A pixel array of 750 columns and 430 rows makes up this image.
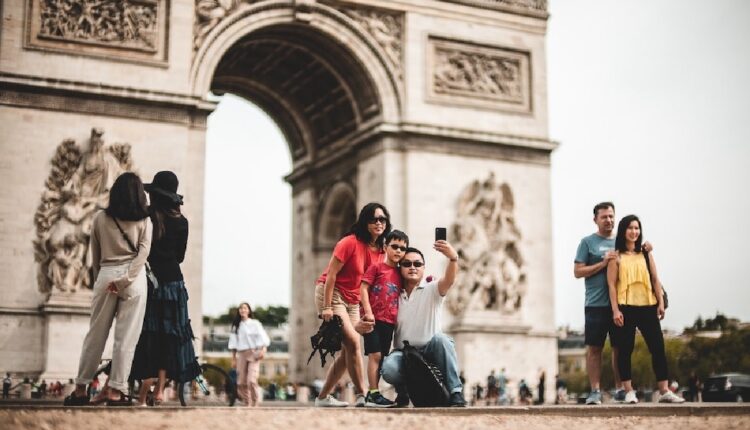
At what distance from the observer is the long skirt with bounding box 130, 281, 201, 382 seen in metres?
10.4

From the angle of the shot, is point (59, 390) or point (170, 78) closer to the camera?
point (59, 390)

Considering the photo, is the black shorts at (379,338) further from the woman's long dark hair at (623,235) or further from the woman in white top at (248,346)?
the woman in white top at (248,346)

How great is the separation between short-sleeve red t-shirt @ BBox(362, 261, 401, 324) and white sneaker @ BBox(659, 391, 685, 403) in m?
3.18

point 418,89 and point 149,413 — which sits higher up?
point 418,89

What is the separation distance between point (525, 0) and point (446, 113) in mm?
4138

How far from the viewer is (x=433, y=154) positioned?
27.5 metres

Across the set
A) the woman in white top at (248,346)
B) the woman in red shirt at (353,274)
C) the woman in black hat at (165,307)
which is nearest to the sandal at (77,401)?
the woman in black hat at (165,307)

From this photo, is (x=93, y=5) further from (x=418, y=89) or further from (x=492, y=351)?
(x=492, y=351)

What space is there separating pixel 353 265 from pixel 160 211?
2.01 metres

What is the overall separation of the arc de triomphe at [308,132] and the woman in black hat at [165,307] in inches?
510

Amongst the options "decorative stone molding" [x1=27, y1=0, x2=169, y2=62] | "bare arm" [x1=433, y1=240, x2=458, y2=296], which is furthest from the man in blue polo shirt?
"decorative stone molding" [x1=27, y1=0, x2=169, y2=62]

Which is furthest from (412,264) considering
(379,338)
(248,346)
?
(248,346)

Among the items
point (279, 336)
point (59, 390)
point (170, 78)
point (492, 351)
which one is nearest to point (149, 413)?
point (59, 390)

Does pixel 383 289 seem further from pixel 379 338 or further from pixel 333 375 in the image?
pixel 333 375
